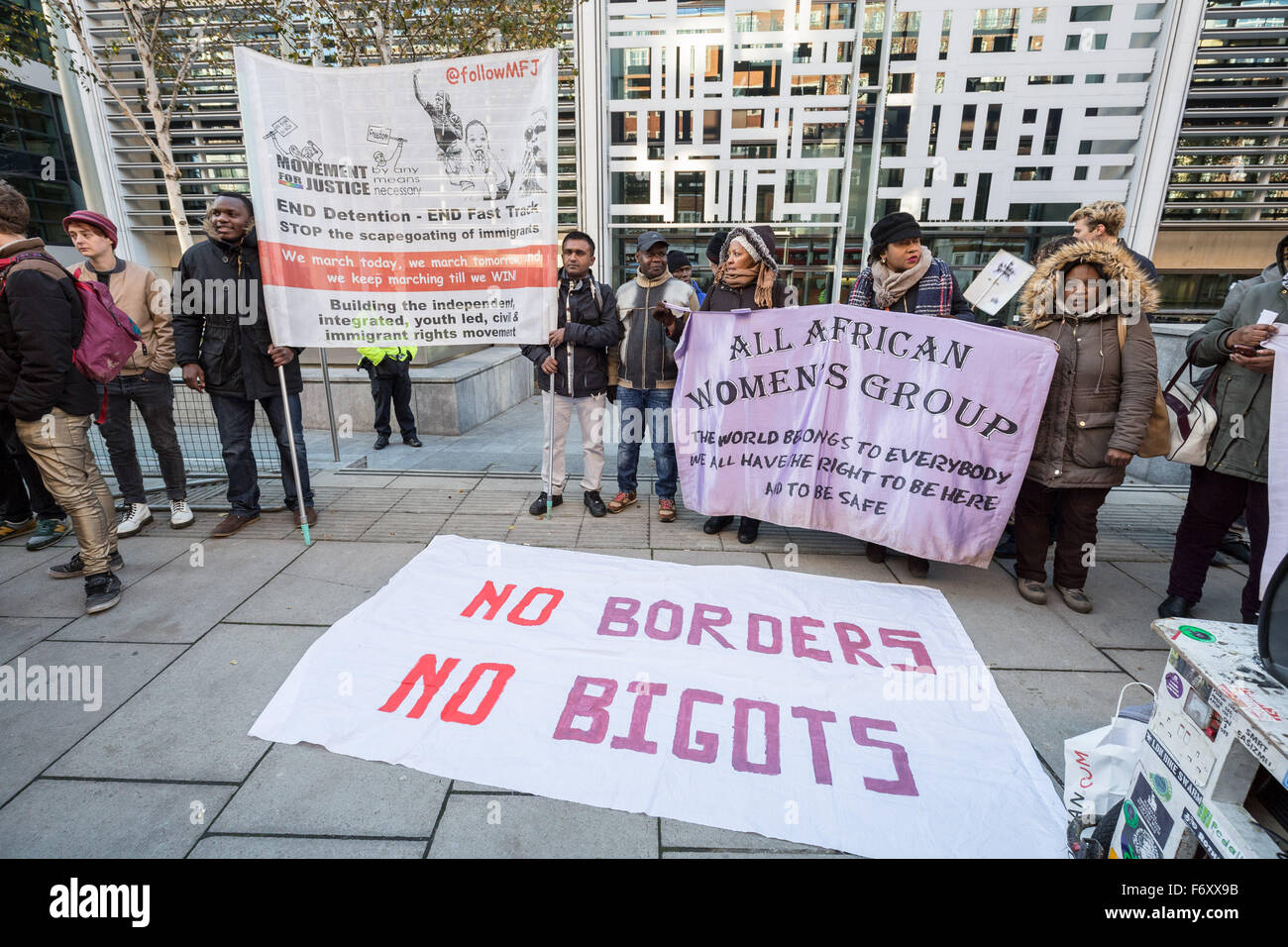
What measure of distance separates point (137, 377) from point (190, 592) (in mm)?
1905

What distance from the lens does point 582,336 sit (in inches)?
181

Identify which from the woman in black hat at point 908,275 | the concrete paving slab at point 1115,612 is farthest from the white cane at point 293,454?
the concrete paving slab at point 1115,612

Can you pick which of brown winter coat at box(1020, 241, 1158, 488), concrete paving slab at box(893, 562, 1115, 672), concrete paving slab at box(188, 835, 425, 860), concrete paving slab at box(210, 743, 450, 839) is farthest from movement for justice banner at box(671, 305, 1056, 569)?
concrete paving slab at box(188, 835, 425, 860)

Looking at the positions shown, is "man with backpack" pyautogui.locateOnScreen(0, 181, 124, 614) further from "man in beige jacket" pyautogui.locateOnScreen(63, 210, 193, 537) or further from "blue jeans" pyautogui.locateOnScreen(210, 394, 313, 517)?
"blue jeans" pyautogui.locateOnScreen(210, 394, 313, 517)

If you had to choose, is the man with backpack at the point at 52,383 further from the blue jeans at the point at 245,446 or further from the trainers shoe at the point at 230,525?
the blue jeans at the point at 245,446

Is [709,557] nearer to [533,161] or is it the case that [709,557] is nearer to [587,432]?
[587,432]

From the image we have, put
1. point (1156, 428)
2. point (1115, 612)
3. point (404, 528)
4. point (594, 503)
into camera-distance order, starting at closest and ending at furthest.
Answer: point (1156, 428) < point (1115, 612) < point (404, 528) < point (594, 503)

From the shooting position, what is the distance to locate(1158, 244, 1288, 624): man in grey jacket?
3127 millimetres

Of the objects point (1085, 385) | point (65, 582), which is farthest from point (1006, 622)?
point (65, 582)

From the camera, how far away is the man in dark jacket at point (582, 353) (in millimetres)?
4613

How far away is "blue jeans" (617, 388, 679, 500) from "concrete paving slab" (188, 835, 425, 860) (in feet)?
10.8

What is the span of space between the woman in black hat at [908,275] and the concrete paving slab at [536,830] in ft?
9.10

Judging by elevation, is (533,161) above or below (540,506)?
above

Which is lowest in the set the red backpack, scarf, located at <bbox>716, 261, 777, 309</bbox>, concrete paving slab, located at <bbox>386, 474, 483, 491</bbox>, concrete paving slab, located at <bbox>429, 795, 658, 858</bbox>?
concrete paving slab, located at <bbox>386, 474, 483, 491</bbox>
